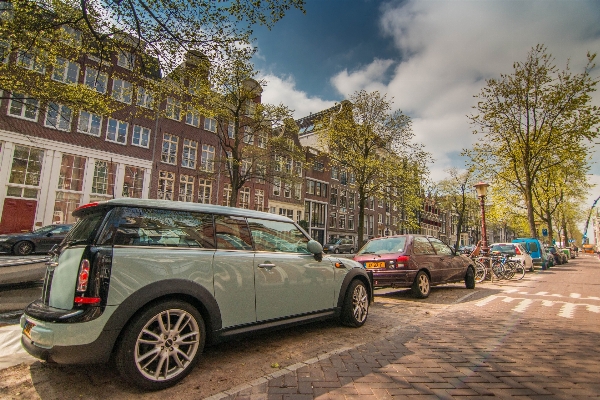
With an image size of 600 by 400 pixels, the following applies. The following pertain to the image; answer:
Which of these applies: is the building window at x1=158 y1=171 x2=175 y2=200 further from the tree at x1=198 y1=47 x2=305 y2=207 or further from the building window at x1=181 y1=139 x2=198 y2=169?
the tree at x1=198 y1=47 x2=305 y2=207

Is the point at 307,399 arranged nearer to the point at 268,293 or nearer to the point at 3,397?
the point at 268,293

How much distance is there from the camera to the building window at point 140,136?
94.7ft

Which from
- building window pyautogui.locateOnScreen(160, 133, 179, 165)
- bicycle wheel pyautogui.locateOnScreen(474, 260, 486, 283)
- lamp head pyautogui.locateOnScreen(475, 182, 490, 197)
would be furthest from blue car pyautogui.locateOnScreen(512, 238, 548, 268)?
building window pyautogui.locateOnScreen(160, 133, 179, 165)

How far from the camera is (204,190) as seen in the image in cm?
3284

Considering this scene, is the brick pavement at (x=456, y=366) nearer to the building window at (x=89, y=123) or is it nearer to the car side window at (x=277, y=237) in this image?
the car side window at (x=277, y=237)

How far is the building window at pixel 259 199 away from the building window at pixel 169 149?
10216 millimetres

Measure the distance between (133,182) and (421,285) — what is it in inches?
1081

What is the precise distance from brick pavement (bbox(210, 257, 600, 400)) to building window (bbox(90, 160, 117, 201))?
93.1ft

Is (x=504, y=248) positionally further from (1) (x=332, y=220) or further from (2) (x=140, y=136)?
(1) (x=332, y=220)

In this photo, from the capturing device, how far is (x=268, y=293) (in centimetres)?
369

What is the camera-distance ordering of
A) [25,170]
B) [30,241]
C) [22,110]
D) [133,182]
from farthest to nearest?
[133,182] < [25,170] < [22,110] < [30,241]

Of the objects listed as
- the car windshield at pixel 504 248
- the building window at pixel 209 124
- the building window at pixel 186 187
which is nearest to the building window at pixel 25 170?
the building window at pixel 186 187

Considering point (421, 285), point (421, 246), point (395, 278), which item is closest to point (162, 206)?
point (395, 278)

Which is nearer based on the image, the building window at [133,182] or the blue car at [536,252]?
the blue car at [536,252]
